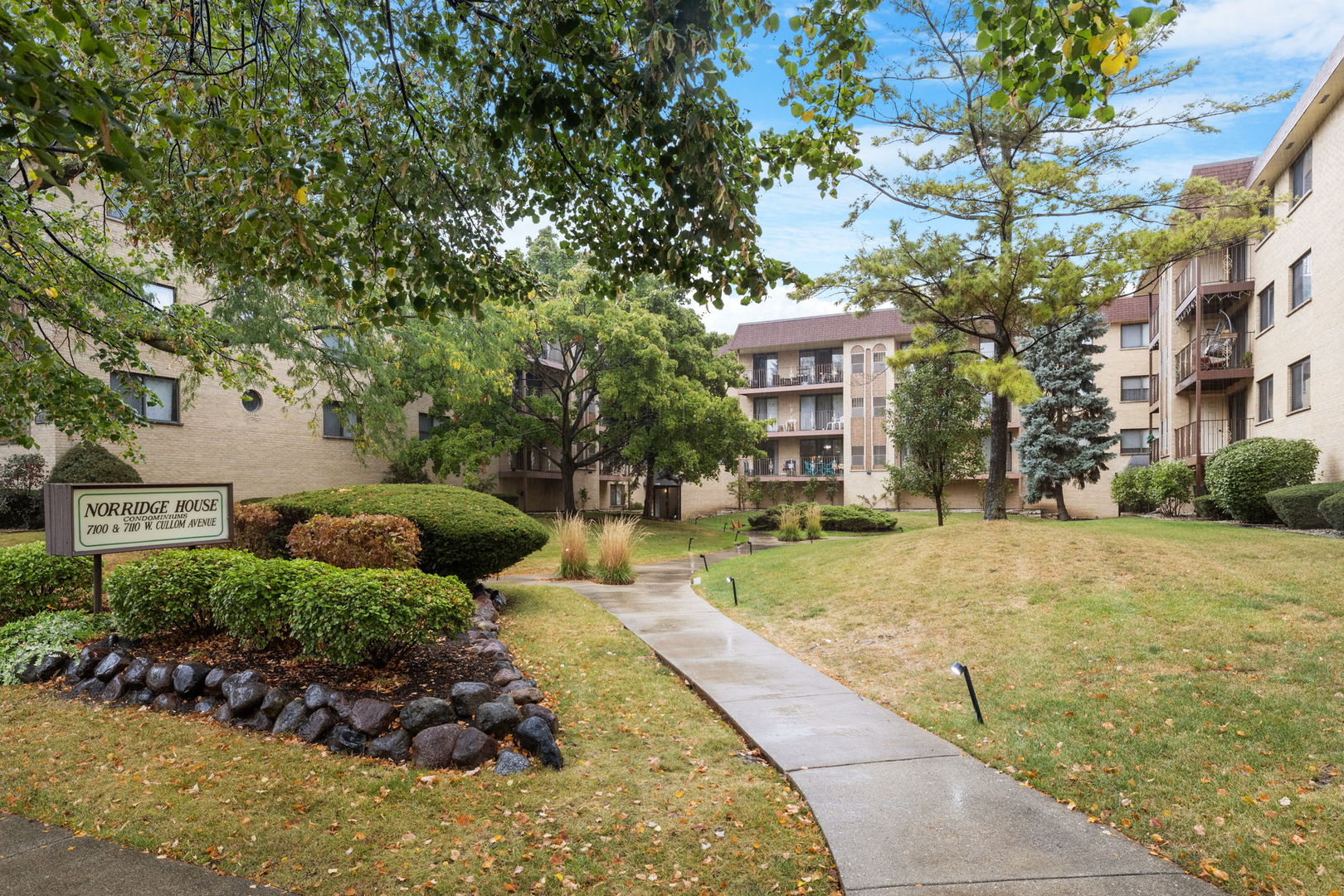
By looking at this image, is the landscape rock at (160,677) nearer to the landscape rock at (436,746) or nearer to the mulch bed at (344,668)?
the mulch bed at (344,668)

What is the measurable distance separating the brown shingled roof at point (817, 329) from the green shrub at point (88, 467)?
34.3m

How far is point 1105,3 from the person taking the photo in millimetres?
3611

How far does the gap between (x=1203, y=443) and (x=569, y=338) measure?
21.1 meters

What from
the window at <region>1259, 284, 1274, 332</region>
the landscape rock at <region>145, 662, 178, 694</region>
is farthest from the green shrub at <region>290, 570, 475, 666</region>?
the window at <region>1259, 284, 1274, 332</region>

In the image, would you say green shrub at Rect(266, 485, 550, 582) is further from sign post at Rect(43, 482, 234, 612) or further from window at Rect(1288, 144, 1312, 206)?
window at Rect(1288, 144, 1312, 206)

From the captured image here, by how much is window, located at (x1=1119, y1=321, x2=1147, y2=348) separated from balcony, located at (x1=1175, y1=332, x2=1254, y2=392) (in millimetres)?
13704

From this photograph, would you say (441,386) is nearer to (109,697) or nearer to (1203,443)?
(109,697)

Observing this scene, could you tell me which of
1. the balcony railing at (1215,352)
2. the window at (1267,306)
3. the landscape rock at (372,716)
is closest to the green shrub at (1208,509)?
the balcony railing at (1215,352)

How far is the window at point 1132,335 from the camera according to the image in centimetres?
3634

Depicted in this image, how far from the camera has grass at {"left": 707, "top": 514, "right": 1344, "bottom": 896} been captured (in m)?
4.35

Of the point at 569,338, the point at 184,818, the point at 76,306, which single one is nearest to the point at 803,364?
the point at 569,338

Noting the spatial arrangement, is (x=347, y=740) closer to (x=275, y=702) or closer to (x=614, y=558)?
(x=275, y=702)

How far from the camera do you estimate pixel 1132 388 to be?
36.4 m

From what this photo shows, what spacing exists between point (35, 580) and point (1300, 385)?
24.2m
